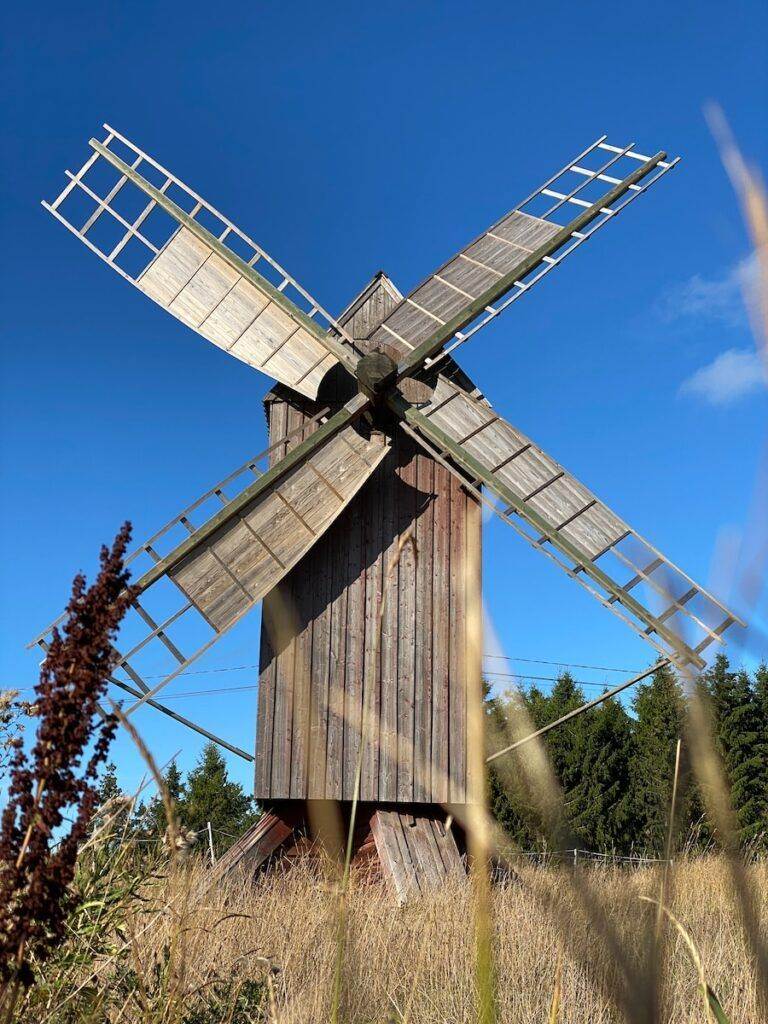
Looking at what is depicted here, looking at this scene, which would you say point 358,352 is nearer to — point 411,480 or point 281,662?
point 411,480

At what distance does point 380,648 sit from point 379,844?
1.73m

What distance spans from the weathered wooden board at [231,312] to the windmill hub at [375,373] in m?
0.35

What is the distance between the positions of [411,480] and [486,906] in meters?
8.14

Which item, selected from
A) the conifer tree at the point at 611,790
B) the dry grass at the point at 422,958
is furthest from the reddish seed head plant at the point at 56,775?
the conifer tree at the point at 611,790

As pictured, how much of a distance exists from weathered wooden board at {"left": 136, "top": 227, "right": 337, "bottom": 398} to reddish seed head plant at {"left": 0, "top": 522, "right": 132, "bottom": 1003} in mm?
6786

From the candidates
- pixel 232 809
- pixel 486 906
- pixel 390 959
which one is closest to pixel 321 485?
pixel 390 959

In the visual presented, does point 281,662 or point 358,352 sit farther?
point 358,352

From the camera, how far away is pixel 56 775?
1.85 m

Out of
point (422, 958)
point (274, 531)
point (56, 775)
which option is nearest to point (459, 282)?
point (274, 531)

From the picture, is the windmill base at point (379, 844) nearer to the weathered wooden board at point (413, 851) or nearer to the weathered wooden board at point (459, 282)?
the weathered wooden board at point (413, 851)

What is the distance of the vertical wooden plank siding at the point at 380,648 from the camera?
813cm

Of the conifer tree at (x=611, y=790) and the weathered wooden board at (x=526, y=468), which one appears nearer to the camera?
the weathered wooden board at (x=526, y=468)

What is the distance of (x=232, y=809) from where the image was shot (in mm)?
39438

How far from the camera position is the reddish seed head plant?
1826mm
